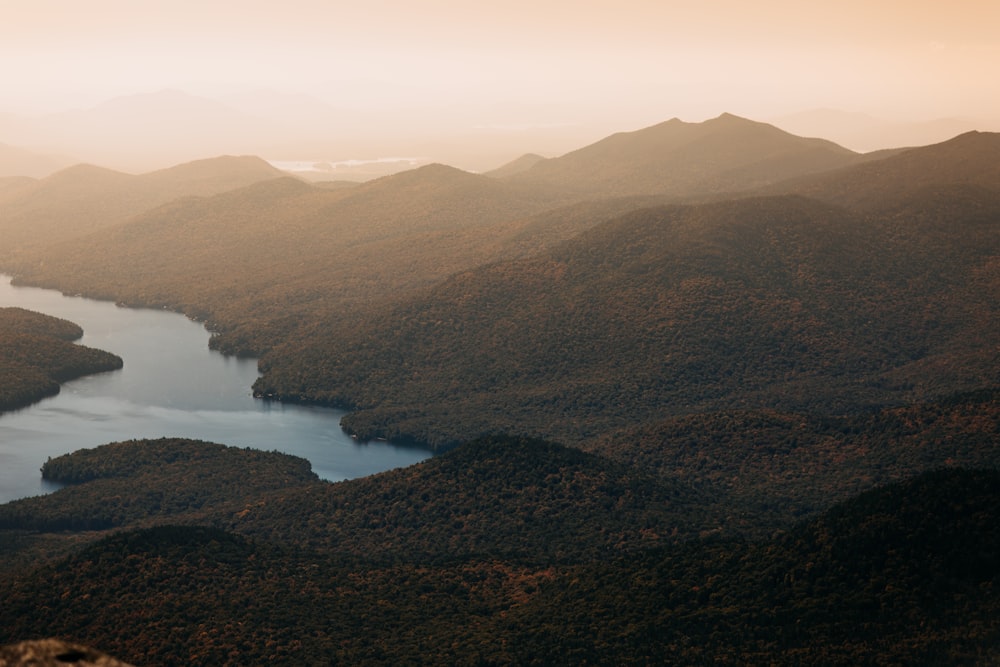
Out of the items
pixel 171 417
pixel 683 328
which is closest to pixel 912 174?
pixel 683 328

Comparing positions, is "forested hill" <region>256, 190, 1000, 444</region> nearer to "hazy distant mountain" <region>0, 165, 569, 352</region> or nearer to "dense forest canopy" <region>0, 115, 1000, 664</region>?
"dense forest canopy" <region>0, 115, 1000, 664</region>

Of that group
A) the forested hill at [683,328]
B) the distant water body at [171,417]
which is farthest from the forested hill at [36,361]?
the forested hill at [683,328]

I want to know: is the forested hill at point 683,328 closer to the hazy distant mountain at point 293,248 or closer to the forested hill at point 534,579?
the hazy distant mountain at point 293,248

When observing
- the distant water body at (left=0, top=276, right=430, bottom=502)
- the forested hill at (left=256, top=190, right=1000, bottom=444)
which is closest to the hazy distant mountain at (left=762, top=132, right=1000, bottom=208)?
the forested hill at (left=256, top=190, right=1000, bottom=444)

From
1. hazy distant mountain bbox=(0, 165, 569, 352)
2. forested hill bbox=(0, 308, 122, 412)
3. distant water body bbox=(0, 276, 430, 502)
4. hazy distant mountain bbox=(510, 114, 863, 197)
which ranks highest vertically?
hazy distant mountain bbox=(510, 114, 863, 197)

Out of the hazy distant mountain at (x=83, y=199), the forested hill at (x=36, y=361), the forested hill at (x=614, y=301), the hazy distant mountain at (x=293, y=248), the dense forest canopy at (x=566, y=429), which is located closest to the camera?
the dense forest canopy at (x=566, y=429)

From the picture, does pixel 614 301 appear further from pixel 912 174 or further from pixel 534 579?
pixel 534 579

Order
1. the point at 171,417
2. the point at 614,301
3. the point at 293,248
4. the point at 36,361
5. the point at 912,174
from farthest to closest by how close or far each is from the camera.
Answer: the point at 293,248 → the point at 912,174 → the point at 36,361 → the point at 614,301 → the point at 171,417
